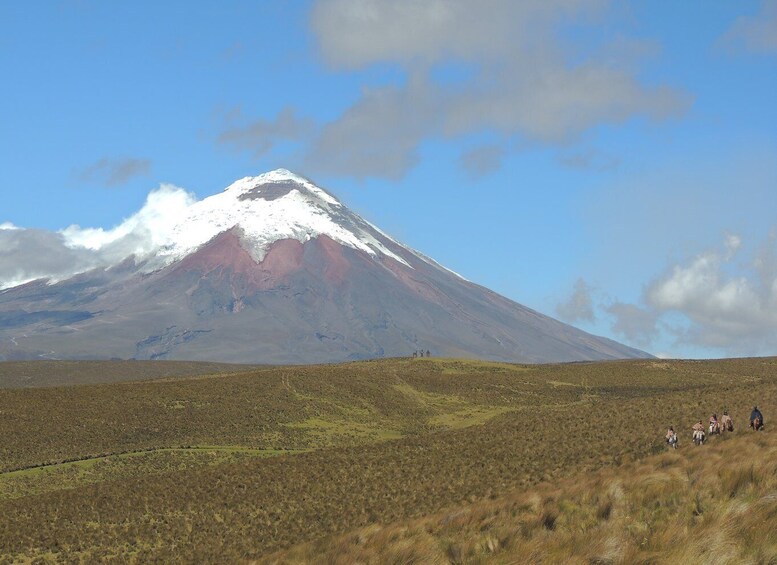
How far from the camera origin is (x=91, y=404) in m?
76.8

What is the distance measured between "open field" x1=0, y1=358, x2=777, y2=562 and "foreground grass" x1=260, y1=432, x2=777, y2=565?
48 cm

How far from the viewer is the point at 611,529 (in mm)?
13531

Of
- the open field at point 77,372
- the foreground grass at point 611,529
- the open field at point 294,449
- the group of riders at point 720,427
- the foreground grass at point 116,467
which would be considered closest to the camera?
the foreground grass at point 611,529

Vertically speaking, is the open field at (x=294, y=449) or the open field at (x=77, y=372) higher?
the open field at (x=77, y=372)

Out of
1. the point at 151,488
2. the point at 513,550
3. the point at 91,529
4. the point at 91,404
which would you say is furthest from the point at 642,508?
the point at 91,404

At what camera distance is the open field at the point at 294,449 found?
129ft

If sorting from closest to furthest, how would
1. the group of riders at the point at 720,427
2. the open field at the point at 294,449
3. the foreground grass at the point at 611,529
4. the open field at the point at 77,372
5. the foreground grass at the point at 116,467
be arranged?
1. the foreground grass at the point at 611,529
2. the group of riders at the point at 720,427
3. the open field at the point at 294,449
4. the foreground grass at the point at 116,467
5. the open field at the point at 77,372

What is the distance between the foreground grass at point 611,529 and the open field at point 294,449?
1.59 feet

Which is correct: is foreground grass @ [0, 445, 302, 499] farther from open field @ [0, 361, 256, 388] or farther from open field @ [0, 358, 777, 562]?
open field @ [0, 361, 256, 388]

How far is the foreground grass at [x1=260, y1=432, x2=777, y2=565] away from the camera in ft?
38.7

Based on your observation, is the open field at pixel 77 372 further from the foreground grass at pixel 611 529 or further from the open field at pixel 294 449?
the foreground grass at pixel 611 529

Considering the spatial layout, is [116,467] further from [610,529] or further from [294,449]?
[610,529]

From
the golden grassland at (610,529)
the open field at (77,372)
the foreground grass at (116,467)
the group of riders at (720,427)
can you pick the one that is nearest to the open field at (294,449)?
the foreground grass at (116,467)

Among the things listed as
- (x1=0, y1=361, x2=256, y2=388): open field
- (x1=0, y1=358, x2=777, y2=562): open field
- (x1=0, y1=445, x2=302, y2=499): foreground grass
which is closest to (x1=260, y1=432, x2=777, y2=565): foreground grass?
(x1=0, y1=358, x2=777, y2=562): open field
